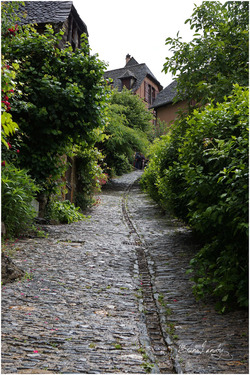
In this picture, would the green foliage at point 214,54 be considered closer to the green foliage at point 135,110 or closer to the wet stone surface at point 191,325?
the wet stone surface at point 191,325

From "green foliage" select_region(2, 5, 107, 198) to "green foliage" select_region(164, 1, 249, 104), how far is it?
2022mm

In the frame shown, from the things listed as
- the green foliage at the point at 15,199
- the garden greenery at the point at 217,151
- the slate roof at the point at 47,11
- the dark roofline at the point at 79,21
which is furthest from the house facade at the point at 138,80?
the green foliage at the point at 15,199

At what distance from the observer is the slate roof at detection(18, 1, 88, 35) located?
13445 mm

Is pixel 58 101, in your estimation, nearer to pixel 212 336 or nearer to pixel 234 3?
pixel 234 3

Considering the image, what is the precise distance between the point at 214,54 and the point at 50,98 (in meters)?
3.64

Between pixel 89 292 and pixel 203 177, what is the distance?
215 centimetres

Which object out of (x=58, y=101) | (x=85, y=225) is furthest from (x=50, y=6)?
(x=85, y=225)

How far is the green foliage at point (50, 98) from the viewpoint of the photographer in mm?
8172

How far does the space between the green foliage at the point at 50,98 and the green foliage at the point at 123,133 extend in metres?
8.80

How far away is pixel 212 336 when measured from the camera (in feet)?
12.0

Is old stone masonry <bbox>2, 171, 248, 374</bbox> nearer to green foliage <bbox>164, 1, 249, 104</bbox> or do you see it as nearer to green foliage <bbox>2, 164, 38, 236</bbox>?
green foliage <bbox>2, 164, 38, 236</bbox>

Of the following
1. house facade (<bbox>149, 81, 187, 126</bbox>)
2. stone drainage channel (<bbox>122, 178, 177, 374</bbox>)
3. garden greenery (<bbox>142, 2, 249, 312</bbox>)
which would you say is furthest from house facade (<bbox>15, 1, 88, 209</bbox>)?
house facade (<bbox>149, 81, 187, 126</bbox>)

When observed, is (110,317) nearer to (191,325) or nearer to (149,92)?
(191,325)

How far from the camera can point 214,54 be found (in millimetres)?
7176
